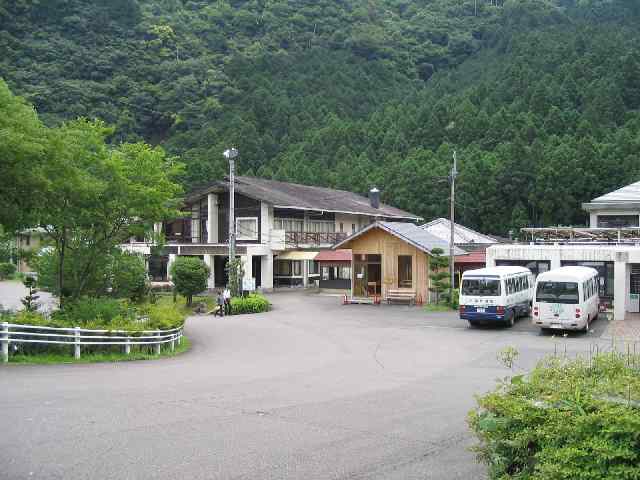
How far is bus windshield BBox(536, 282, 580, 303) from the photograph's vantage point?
20478 millimetres

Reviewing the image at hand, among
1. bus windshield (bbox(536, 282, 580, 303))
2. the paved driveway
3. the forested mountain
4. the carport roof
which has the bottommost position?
the paved driveway

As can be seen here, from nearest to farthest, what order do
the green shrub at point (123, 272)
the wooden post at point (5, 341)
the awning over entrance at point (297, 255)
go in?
the wooden post at point (5, 341) < the green shrub at point (123, 272) < the awning over entrance at point (297, 255)

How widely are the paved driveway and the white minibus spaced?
82.3 inches

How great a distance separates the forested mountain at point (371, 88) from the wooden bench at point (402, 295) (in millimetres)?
17346

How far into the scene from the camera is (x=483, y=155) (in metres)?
61.9

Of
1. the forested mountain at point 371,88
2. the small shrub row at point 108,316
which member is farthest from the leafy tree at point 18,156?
the forested mountain at point 371,88

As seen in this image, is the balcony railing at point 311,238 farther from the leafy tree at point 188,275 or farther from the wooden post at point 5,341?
the wooden post at point 5,341

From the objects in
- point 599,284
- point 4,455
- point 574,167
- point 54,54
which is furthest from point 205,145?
point 4,455

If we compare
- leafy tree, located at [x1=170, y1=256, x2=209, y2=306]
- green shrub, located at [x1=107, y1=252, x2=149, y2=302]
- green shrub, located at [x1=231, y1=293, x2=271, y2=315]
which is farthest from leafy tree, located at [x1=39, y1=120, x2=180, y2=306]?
leafy tree, located at [x1=170, y1=256, x2=209, y2=306]

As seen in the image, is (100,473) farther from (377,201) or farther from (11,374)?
(377,201)

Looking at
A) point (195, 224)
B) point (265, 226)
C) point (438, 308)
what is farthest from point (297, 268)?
point (438, 308)

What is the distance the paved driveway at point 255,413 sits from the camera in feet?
23.5

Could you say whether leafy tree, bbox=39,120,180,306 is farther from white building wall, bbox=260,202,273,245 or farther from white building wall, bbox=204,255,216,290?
white building wall, bbox=204,255,216,290

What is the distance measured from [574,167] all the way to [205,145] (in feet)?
138
